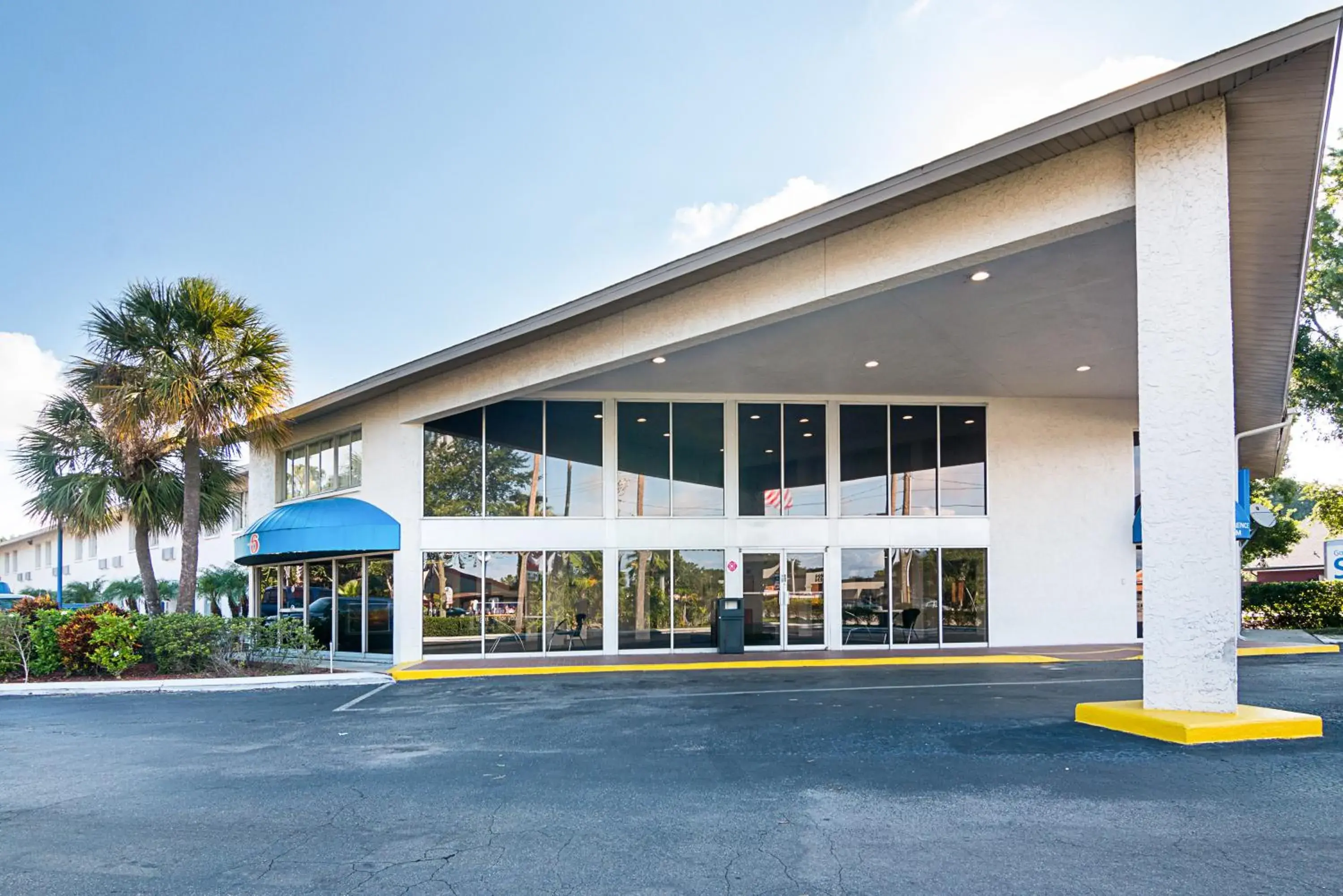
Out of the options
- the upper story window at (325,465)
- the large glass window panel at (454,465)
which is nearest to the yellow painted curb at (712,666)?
the large glass window panel at (454,465)

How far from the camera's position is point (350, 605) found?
1800 cm

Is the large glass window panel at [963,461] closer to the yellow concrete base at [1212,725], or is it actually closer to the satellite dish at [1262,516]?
the satellite dish at [1262,516]

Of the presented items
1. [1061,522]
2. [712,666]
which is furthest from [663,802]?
[1061,522]

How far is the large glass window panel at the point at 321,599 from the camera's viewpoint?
18.5m

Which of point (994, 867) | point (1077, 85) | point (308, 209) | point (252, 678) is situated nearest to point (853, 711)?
point (994, 867)

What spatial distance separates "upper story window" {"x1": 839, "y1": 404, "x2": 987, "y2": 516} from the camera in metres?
18.7

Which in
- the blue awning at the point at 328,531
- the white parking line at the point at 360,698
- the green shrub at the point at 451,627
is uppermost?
the blue awning at the point at 328,531

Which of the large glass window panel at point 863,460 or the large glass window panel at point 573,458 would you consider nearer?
the large glass window panel at point 573,458

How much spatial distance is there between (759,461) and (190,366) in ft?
36.4

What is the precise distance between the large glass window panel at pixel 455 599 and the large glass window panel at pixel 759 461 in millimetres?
5626

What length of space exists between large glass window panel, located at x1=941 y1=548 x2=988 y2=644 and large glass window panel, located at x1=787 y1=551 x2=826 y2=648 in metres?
2.67

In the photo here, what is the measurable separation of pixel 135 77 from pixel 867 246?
1635 cm

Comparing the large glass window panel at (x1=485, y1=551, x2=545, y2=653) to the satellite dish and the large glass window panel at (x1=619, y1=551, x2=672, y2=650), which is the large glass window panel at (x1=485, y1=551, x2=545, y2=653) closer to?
the large glass window panel at (x1=619, y1=551, x2=672, y2=650)

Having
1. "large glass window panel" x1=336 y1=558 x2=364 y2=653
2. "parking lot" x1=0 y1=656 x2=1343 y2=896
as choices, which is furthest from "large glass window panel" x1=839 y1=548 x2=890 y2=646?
"large glass window panel" x1=336 y1=558 x2=364 y2=653
